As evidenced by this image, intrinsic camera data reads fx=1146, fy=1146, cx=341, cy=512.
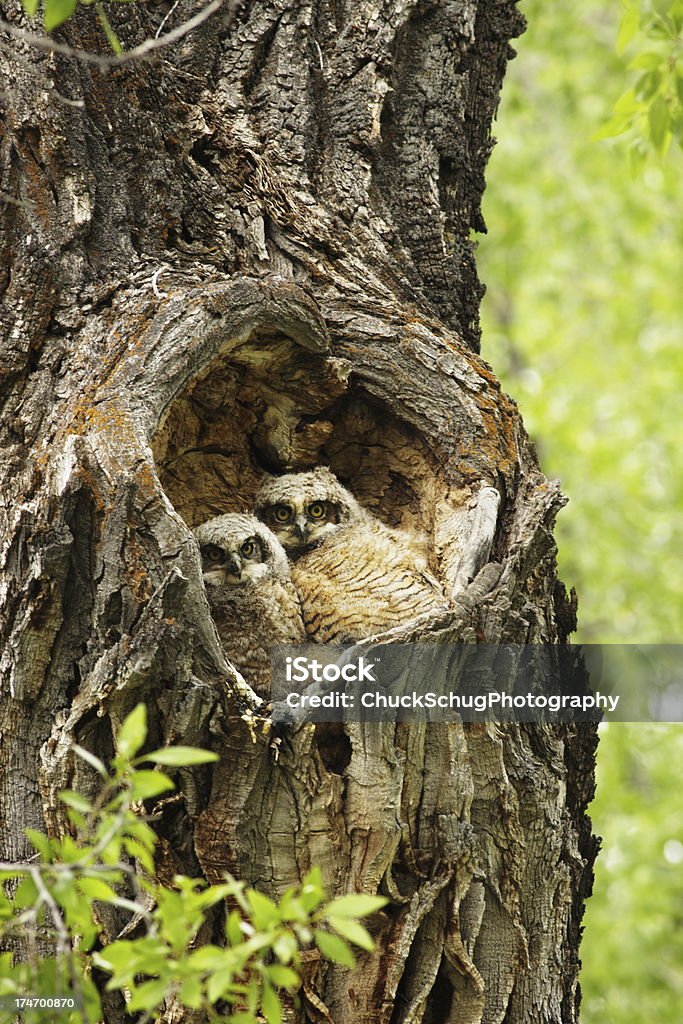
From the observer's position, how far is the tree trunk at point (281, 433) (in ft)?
7.01

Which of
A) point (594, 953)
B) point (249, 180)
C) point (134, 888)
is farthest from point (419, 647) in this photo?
point (594, 953)

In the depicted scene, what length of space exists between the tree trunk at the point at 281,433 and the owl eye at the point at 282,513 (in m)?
0.11

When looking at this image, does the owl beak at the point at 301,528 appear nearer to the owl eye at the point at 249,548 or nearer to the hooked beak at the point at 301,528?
the hooked beak at the point at 301,528

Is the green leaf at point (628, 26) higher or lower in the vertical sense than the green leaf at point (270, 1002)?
higher

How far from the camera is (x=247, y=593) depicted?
3117mm

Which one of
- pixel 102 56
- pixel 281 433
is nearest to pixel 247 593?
pixel 281 433

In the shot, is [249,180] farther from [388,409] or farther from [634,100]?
[634,100]

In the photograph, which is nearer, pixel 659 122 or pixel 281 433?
pixel 659 122

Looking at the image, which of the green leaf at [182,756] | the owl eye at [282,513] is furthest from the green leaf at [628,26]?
the green leaf at [182,756]

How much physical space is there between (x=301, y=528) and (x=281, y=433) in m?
0.31

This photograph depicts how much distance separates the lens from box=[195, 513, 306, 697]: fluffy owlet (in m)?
3.03

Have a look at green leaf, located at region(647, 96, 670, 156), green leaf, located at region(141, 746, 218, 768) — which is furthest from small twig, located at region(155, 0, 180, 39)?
green leaf, located at region(141, 746, 218, 768)

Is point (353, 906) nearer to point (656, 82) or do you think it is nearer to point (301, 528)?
point (301, 528)

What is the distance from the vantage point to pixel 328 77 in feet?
10.2
